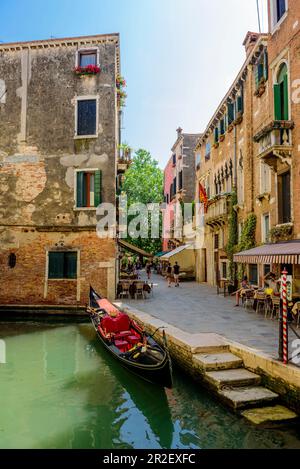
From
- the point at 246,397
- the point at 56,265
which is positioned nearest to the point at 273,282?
the point at 246,397

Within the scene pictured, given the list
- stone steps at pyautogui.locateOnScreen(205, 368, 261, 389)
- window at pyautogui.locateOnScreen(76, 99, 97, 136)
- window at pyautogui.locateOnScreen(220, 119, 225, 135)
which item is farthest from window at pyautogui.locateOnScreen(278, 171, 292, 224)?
window at pyautogui.locateOnScreen(76, 99, 97, 136)

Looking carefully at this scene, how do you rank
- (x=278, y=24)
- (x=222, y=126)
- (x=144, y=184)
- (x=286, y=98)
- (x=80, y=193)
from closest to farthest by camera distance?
(x=286, y=98), (x=278, y=24), (x=80, y=193), (x=222, y=126), (x=144, y=184)

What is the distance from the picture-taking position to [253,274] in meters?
14.7

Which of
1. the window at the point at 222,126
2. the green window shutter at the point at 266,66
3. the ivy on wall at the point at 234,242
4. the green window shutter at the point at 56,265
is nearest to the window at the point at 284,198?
the ivy on wall at the point at 234,242

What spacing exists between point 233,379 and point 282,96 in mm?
8895

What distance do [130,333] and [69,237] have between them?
7227 millimetres

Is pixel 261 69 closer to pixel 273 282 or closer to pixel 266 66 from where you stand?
pixel 266 66

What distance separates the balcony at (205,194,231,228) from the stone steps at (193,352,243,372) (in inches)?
427

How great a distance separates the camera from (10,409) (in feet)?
21.5

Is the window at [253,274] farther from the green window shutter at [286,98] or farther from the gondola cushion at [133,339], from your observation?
the gondola cushion at [133,339]

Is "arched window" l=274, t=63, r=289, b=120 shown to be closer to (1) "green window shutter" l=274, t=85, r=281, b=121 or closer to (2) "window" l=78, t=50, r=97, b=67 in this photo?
(1) "green window shutter" l=274, t=85, r=281, b=121

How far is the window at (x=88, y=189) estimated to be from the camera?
50.2ft

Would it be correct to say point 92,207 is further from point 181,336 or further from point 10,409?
point 10,409
